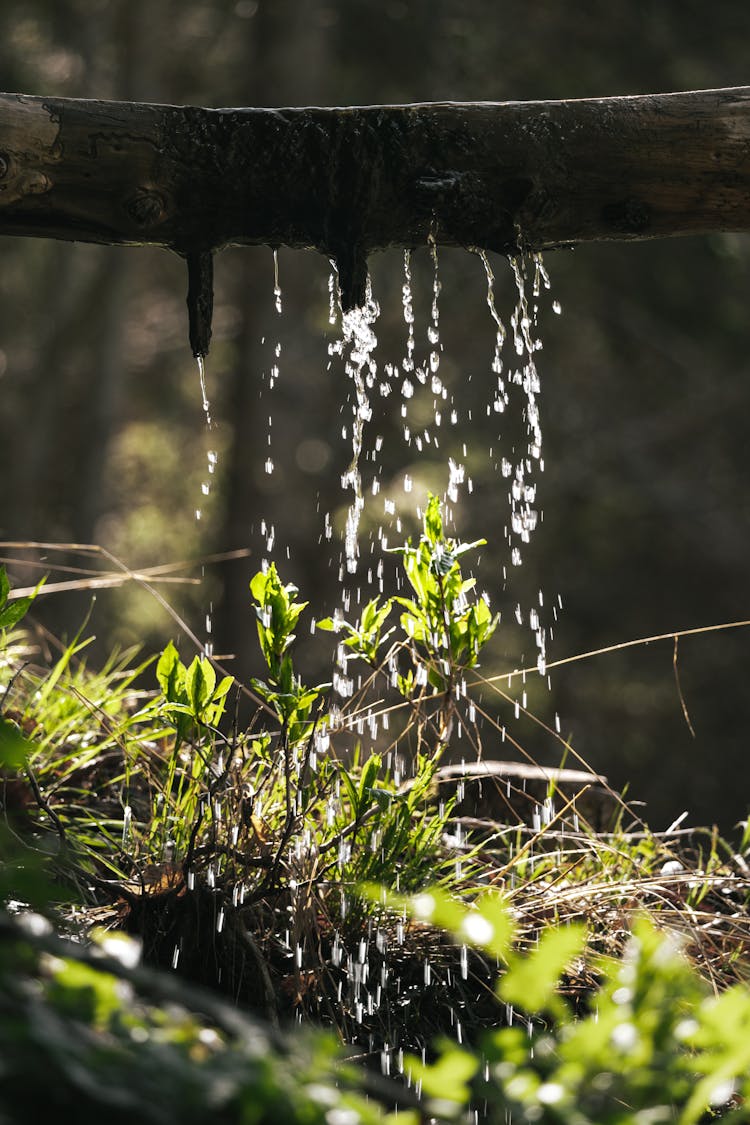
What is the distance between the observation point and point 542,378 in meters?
12.3

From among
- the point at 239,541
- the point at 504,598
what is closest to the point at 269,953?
the point at 239,541

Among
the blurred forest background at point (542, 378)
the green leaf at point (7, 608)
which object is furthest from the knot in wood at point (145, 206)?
the blurred forest background at point (542, 378)

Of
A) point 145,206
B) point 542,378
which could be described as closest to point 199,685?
point 145,206

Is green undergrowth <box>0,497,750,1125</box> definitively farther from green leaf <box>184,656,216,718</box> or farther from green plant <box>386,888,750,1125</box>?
green plant <box>386,888,750,1125</box>

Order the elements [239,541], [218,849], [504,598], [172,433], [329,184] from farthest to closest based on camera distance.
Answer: [172,433]
[504,598]
[239,541]
[329,184]
[218,849]

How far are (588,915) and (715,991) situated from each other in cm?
36

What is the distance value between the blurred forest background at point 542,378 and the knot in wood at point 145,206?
735cm

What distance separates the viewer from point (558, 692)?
12.1m

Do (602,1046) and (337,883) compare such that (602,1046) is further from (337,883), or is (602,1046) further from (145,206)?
(145,206)

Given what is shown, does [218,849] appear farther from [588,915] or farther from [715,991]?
[715,991]

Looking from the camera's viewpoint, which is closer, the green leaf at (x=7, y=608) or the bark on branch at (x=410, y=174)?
the green leaf at (x=7, y=608)

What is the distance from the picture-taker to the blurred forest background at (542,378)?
10.7m

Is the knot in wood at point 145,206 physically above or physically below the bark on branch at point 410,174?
below

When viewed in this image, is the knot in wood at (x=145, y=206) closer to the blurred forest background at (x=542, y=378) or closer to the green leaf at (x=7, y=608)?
the green leaf at (x=7, y=608)
